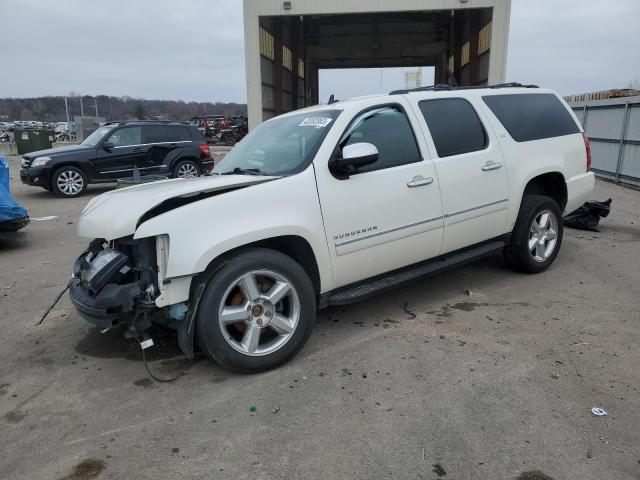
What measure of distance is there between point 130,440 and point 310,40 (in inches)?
800

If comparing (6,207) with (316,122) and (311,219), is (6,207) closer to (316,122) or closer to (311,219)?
(316,122)

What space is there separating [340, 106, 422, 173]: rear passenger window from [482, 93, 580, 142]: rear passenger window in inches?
47.5

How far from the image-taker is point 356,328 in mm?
4254

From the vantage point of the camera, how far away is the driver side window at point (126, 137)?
42.1 ft

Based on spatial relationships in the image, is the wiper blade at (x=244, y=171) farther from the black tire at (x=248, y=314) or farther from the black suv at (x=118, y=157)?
the black suv at (x=118, y=157)

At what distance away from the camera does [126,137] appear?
12.9 metres

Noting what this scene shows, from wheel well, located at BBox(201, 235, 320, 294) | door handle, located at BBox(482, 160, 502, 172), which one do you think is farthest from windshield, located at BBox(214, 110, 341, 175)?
door handle, located at BBox(482, 160, 502, 172)

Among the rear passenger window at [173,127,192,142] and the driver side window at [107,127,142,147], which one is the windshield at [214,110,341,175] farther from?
the rear passenger window at [173,127,192,142]

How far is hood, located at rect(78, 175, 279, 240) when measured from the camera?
10.7 ft

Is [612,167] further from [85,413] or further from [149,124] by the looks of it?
[85,413]

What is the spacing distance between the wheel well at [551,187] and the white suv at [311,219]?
0.22m

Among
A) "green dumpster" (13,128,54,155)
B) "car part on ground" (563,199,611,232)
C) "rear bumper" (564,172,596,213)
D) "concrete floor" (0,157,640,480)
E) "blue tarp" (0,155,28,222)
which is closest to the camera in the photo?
"concrete floor" (0,157,640,480)

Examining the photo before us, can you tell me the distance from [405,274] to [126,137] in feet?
34.8

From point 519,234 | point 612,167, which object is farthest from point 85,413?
point 612,167
